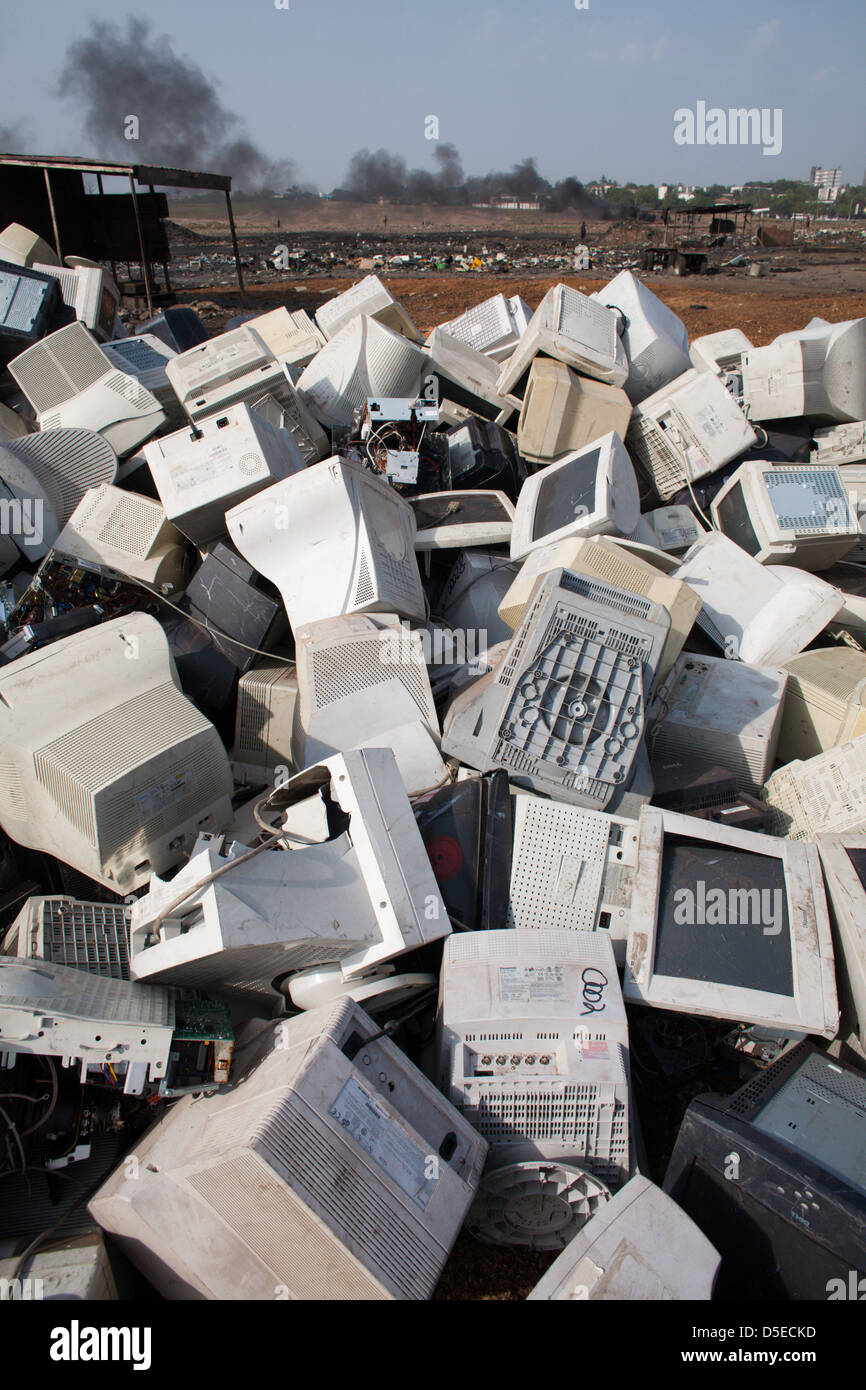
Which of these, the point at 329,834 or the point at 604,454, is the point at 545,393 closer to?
the point at 604,454

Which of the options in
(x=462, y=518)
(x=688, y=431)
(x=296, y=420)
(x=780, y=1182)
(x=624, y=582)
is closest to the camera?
(x=780, y=1182)

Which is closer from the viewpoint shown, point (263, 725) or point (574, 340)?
point (263, 725)

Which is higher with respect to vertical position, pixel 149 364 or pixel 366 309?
pixel 366 309

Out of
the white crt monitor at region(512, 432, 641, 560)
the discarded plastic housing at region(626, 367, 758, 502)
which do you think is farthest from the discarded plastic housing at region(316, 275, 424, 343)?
the white crt monitor at region(512, 432, 641, 560)

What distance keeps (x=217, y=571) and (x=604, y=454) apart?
6.16 ft

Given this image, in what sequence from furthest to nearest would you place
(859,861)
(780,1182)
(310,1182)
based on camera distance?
(859,861), (780,1182), (310,1182)

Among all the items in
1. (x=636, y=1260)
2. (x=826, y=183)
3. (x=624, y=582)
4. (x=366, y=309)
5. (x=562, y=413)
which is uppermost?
(x=826, y=183)

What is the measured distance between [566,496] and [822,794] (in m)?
1.75

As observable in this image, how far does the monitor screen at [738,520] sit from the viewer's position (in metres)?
4.17

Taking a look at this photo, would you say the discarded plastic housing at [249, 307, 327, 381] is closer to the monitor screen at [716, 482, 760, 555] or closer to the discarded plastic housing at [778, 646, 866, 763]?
the monitor screen at [716, 482, 760, 555]

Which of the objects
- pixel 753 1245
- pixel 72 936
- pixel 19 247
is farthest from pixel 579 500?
pixel 19 247

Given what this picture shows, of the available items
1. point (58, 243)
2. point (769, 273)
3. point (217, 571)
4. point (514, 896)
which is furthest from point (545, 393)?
point (769, 273)

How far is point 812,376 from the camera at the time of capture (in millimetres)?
4965

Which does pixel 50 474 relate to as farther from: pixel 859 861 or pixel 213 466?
pixel 859 861
